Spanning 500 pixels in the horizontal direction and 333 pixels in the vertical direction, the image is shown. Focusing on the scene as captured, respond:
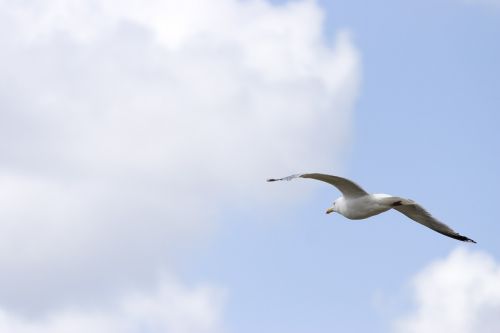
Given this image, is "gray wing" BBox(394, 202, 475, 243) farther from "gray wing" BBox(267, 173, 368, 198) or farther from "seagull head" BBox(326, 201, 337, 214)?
"seagull head" BBox(326, 201, 337, 214)

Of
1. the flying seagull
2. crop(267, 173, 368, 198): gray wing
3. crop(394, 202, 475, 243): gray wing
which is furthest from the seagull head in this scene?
crop(394, 202, 475, 243): gray wing

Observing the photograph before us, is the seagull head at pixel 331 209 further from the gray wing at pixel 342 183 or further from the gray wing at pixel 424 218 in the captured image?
the gray wing at pixel 424 218

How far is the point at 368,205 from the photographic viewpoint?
5038 centimetres

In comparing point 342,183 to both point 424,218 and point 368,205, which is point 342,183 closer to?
point 368,205

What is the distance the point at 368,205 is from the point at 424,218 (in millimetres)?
2680

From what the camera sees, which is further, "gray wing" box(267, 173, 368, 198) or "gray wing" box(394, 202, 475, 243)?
"gray wing" box(394, 202, 475, 243)

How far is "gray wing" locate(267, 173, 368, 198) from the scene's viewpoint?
158 ft

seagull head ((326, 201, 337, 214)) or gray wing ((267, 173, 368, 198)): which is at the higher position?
seagull head ((326, 201, 337, 214))

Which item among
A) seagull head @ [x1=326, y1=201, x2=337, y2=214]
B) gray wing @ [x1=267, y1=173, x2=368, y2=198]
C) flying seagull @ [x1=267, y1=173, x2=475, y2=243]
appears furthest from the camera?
seagull head @ [x1=326, y1=201, x2=337, y2=214]

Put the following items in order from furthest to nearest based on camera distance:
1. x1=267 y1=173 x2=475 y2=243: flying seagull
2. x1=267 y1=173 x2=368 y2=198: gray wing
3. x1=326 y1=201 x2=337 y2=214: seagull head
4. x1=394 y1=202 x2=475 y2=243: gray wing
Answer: x1=326 y1=201 x2=337 y2=214: seagull head < x1=394 y1=202 x2=475 y2=243: gray wing < x1=267 y1=173 x2=475 y2=243: flying seagull < x1=267 y1=173 x2=368 y2=198: gray wing

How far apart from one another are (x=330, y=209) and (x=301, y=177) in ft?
19.7

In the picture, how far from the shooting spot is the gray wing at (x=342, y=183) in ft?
158

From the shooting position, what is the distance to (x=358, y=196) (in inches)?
1997

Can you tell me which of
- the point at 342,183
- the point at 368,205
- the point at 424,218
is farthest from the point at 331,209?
the point at 342,183
